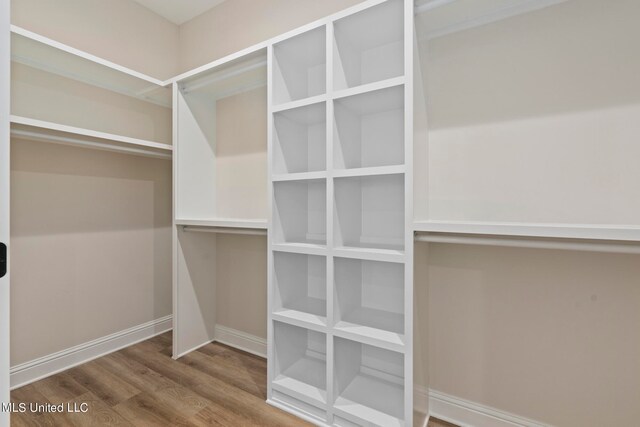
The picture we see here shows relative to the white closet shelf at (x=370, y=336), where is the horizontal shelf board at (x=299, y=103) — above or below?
above

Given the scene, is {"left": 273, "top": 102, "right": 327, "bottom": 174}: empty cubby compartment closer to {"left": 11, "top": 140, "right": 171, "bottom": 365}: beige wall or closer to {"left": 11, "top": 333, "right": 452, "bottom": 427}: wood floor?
{"left": 11, "top": 333, "right": 452, "bottom": 427}: wood floor

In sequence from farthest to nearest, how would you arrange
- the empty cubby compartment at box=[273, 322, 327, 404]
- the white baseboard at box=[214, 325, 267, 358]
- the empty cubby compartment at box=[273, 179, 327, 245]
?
1. the white baseboard at box=[214, 325, 267, 358]
2. the empty cubby compartment at box=[273, 179, 327, 245]
3. the empty cubby compartment at box=[273, 322, 327, 404]

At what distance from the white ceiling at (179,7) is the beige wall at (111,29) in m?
0.06

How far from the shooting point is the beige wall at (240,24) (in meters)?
2.08

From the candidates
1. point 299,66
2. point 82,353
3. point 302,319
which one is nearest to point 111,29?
point 299,66

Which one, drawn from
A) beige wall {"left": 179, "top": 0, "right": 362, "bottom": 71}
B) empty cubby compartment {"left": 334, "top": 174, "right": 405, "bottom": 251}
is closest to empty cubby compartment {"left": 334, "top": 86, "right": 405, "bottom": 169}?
empty cubby compartment {"left": 334, "top": 174, "right": 405, "bottom": 251}

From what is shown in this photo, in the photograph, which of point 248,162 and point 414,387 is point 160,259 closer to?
point 248,162

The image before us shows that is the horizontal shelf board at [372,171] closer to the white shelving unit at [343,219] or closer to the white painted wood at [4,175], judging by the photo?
the white shelving unit at [343,219]

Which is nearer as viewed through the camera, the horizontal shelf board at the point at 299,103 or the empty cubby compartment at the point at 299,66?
the horizontal shelf board at the point at 299,103

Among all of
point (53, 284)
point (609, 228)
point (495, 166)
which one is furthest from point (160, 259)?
point (609, 228)

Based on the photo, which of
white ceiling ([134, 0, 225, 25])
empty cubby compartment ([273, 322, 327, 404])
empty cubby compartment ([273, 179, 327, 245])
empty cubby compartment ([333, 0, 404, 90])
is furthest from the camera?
white ceiling ([134, 0, 225, 25])

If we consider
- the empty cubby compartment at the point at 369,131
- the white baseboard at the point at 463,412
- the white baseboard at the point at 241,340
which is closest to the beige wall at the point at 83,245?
the white baseboard at the point at 241,340

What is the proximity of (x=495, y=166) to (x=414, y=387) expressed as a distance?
3.47 feet

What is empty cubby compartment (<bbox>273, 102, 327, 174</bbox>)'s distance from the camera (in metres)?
1.75
